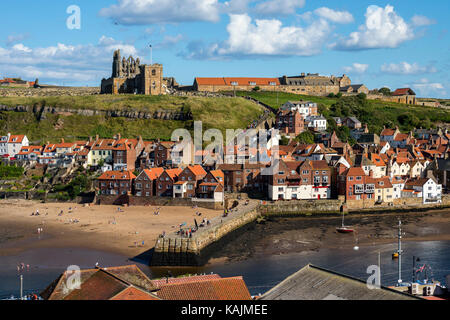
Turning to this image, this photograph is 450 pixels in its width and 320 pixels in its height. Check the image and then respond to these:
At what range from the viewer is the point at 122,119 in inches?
3890

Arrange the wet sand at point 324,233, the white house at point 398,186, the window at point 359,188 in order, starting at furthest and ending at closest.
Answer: the white house at point 398,186 < the window at point 359,188 < the wet sand at point 324,233

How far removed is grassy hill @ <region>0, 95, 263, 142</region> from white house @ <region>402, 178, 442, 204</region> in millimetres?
35252

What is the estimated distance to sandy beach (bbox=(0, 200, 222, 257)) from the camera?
46.8 m

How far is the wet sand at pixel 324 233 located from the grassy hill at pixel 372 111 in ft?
142

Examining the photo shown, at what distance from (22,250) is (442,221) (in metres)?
42.6

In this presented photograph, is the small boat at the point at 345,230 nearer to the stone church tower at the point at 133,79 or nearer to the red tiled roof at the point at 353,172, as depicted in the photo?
the red tiled roof at the point at 353,172

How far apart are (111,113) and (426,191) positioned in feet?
189

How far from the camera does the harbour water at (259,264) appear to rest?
1421 inches

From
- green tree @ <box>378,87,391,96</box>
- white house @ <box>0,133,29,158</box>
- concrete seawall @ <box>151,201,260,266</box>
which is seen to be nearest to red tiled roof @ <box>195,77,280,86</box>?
green tree @ <box>378,87,391,96</box>

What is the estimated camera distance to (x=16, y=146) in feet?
281

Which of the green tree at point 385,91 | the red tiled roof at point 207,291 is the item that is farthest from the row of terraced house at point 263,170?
the green tree at point 385,91
